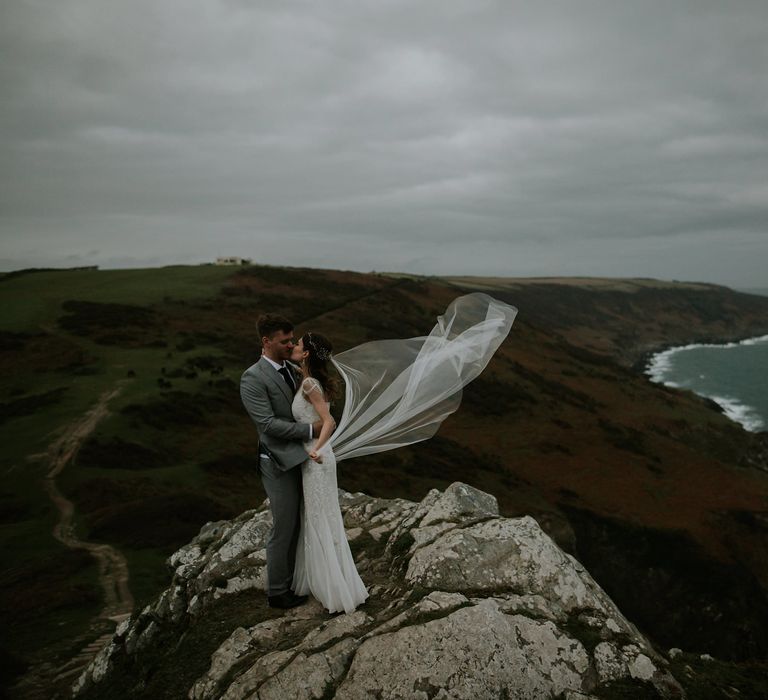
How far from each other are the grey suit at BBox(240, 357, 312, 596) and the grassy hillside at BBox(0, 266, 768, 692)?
6469mm

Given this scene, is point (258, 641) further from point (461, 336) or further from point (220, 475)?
point (220, 475)

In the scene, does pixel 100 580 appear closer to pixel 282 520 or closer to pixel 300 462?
pixel 282 520

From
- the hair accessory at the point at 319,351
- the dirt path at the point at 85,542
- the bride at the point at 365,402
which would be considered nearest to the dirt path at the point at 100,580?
the dirt path at the point at 85,542

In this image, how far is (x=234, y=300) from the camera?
2832 inches

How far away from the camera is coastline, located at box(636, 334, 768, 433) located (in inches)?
2869

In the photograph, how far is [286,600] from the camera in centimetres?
721

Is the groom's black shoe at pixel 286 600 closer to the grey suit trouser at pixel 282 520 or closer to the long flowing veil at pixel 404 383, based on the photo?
the grey suit trouser at pixel 282 520

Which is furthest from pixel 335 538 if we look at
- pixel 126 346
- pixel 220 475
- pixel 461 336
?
pixel 126 346

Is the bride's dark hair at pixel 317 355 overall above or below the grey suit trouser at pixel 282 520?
above

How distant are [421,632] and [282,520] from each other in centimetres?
222

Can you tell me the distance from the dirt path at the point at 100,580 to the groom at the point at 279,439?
4876mm

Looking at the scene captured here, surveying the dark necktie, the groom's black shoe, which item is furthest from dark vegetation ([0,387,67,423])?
the dark necktie

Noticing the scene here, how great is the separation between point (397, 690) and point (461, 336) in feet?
16.8

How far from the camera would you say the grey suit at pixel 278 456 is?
6.66m
